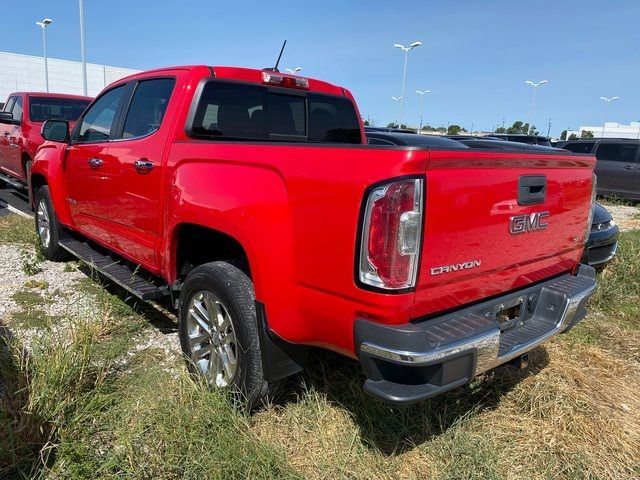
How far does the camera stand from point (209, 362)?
120 inches

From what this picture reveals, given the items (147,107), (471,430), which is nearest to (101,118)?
(147,107)

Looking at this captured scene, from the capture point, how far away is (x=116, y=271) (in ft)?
13.4

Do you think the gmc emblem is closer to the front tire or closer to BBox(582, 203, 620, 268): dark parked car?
the front tire

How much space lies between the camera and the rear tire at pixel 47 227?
5.42 meters

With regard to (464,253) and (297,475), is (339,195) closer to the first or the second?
(464,253)

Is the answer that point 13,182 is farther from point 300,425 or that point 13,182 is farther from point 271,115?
point 300,425

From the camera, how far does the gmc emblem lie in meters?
2.48

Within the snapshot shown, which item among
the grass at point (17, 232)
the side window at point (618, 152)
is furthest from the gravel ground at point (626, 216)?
the grass at point (17, 232)

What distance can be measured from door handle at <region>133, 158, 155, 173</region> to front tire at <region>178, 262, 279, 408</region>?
0.86m

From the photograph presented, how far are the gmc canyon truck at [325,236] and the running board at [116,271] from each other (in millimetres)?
29

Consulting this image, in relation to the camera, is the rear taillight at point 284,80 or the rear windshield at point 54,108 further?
the rear windshield at point 54,108

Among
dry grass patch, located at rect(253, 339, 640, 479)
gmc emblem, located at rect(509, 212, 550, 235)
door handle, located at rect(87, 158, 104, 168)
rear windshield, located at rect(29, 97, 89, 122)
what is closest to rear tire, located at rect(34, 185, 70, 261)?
door handle, located at rect(87, 158, 104, 168)

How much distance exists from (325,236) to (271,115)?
194cm

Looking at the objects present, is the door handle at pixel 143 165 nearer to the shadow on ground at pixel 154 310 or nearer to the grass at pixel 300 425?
the grass at pixel 300 425
